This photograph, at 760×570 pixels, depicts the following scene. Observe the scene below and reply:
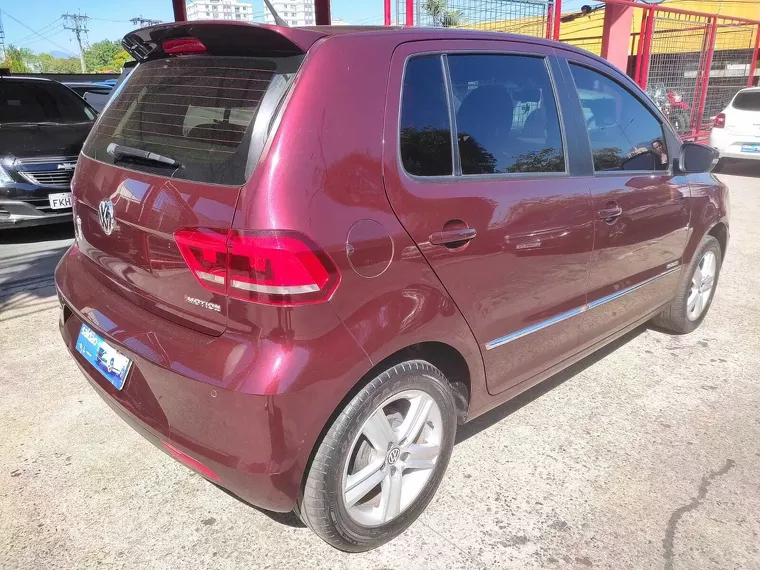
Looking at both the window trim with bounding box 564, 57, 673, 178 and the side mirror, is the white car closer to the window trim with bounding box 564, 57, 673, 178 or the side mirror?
the side mirror

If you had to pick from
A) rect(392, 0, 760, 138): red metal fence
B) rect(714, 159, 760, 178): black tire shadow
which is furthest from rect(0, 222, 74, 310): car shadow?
rect(714, 159, 760, 178): black tire shadow

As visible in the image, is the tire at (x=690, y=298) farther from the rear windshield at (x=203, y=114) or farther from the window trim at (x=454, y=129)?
the rear windshield at (x=203, y=114)

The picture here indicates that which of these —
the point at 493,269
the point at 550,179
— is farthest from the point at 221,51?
the point at 550,179

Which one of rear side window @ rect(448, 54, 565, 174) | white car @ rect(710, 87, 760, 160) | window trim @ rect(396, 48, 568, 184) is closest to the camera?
window trim @ rect(396, 48, 568, 184)

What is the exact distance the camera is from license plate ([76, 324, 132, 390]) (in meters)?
2.06

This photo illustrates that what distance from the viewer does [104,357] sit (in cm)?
214

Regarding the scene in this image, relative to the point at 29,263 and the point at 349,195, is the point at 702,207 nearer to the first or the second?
the point at 349,195

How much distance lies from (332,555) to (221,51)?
1.80m

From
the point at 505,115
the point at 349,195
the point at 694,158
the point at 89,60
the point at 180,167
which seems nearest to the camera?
the point at 349,195

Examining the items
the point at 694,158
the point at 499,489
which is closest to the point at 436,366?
the point at 499,489

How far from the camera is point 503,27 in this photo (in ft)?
21.0

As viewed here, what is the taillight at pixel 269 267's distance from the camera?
1.71m

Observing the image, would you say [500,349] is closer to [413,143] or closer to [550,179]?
[550,179]

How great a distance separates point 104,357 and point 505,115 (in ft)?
5.89
